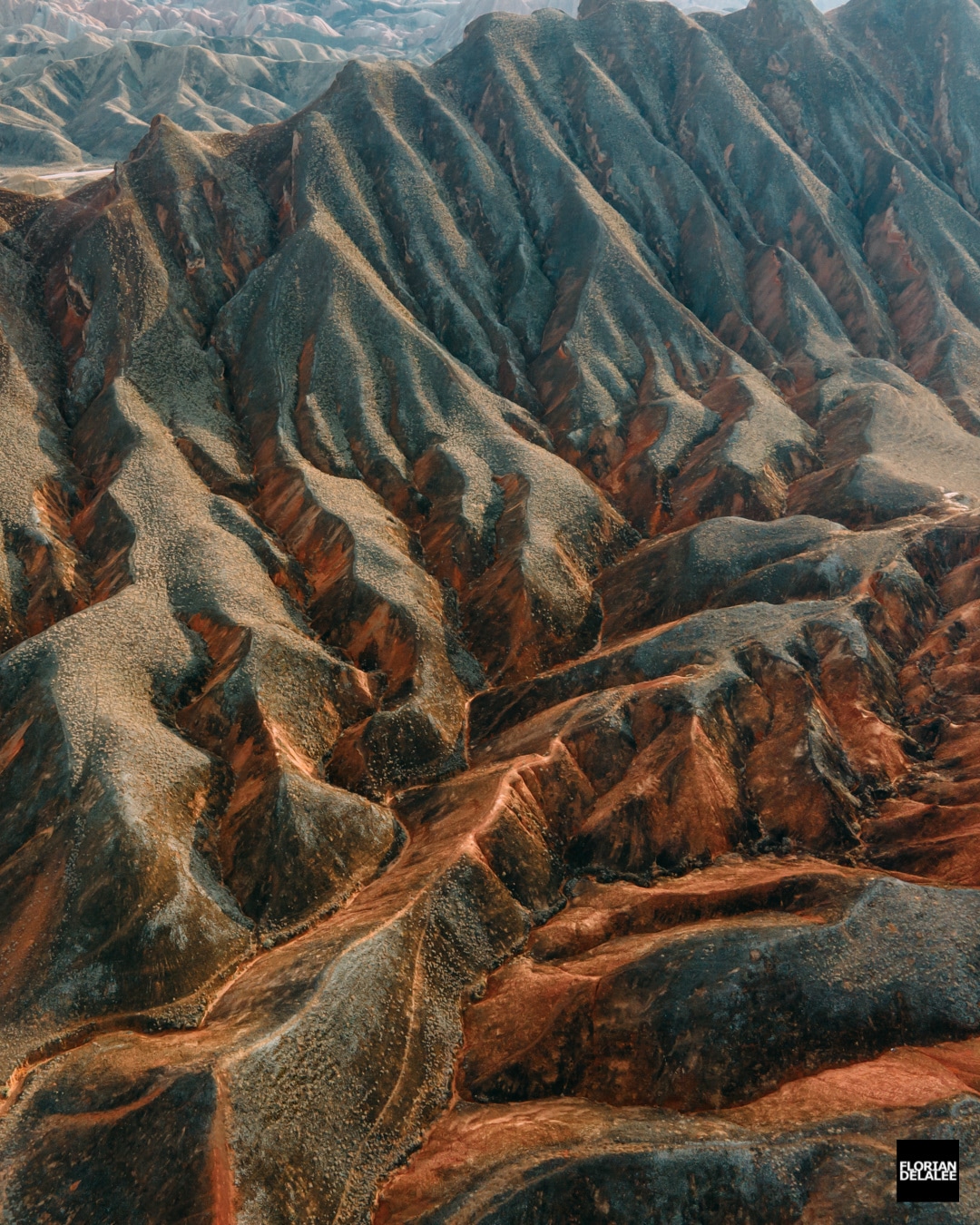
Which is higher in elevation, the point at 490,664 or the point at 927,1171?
the point at 927,1171

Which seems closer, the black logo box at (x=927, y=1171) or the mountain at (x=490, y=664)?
the black logo box at (x=927, y=1171)

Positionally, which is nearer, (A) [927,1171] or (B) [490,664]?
(A) [927,1171]

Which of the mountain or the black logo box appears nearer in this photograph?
the black logo box

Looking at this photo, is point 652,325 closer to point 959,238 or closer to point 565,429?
point 565,429
